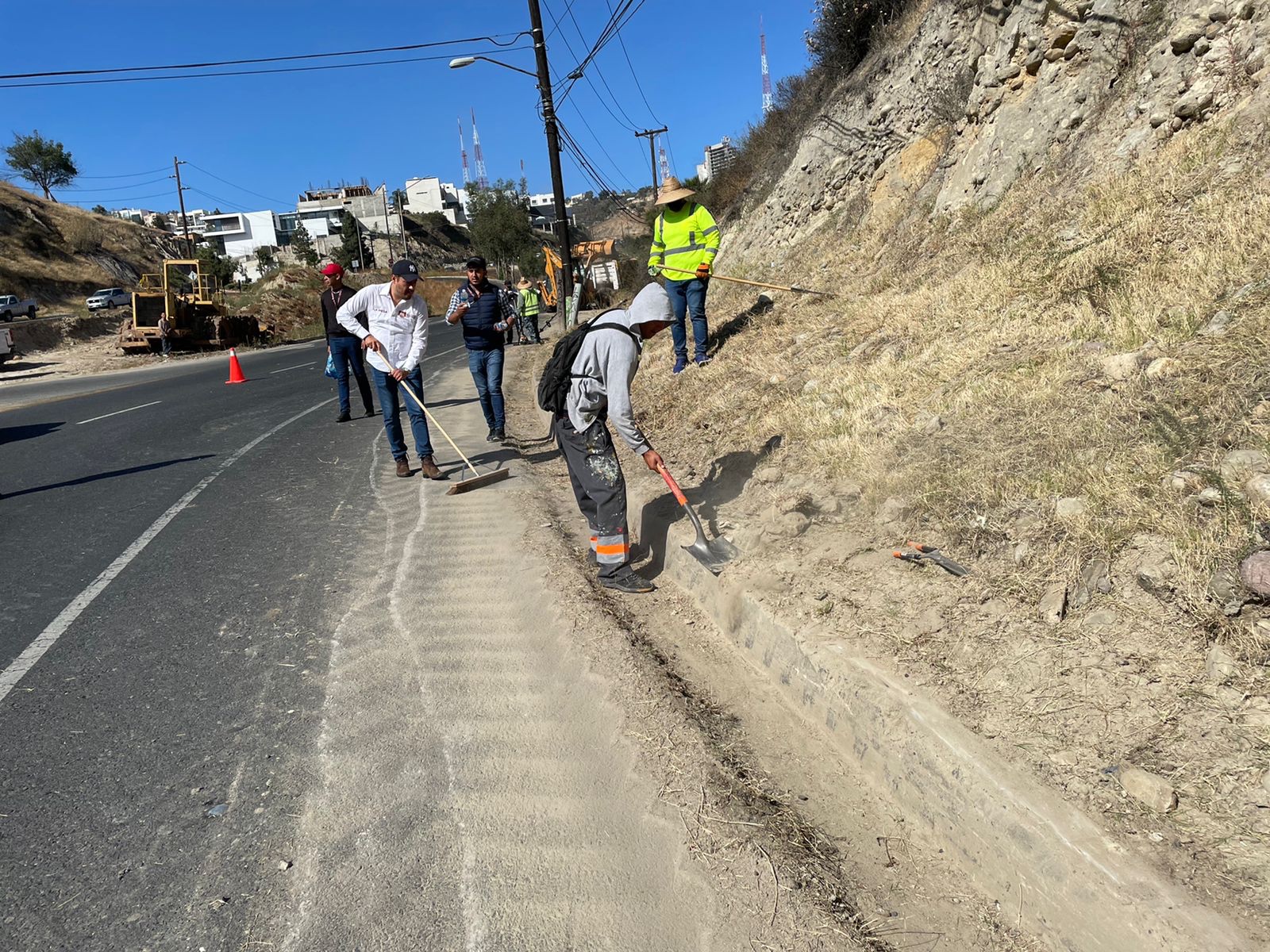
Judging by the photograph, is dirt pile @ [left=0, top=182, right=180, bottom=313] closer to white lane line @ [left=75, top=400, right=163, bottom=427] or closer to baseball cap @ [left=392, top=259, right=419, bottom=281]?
white lane line @ [left=75, top=400, right=163, bottom=427]

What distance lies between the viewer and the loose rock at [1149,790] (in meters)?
2.21

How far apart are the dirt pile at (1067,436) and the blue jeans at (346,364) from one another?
3.62 meters

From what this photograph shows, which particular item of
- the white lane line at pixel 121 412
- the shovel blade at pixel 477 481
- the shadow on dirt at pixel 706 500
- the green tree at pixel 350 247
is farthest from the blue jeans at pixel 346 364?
the green tree at pixel 350 247

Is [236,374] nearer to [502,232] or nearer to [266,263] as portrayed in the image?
[502,232]

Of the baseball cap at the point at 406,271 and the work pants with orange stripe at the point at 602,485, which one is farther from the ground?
the baseball cap at the point at 406,271

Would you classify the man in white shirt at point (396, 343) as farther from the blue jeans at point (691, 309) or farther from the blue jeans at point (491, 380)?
the blue jeans at point (691, 309)

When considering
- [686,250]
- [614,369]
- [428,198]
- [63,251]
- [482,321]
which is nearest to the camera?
[614,369]

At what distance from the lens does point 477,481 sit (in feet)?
22.4

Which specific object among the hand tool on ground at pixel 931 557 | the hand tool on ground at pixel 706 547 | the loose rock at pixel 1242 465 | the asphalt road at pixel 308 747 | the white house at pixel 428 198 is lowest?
the asphalt road at pixel 308 747

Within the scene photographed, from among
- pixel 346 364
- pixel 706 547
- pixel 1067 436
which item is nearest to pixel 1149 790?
pixel 1067 436

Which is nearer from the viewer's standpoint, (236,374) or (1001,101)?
(1001,101)

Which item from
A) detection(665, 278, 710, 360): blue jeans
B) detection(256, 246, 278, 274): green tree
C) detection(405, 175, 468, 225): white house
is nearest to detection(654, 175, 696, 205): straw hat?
detection(665, 278, 710, 360): blue jeans

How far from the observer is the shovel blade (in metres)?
6.68

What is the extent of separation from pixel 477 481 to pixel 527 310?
45.3ft
